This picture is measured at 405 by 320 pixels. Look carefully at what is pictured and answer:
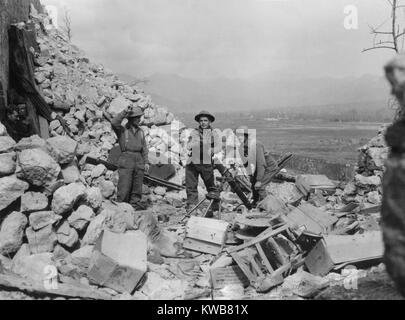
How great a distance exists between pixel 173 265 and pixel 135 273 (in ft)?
3.10

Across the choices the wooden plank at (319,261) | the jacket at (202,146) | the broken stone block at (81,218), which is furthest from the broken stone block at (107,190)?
the wooden plank at (319,261)

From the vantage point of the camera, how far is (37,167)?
5.30m

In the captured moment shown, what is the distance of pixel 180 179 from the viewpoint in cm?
1021

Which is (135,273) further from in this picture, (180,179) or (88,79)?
(88,79)

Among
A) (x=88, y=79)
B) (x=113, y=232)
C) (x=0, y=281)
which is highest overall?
(x=88, y=79)

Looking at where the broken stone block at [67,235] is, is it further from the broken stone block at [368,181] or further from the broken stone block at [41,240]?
the broken stone block at [368,181]

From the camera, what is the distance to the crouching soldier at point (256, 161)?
25.9 feet

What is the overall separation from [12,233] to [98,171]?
3.97 metres

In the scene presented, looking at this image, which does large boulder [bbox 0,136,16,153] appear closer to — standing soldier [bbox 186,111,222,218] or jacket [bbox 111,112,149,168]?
jacket [bbox 111,112,149,168]

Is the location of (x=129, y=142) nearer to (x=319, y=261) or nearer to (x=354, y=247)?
(x=319, y=261)

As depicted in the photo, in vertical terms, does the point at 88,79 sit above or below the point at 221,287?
above

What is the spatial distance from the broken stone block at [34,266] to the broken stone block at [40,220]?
1.52 feet
